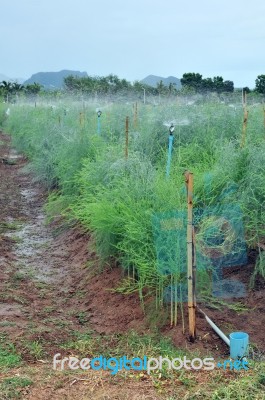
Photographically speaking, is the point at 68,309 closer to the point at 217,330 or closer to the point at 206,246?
the point at 206,246

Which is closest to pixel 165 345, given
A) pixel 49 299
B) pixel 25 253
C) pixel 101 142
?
pixel 49 299

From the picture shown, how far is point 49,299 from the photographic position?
219 inches

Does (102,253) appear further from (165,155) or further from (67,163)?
(67,163)

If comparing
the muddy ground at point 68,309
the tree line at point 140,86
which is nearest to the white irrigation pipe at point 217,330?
the muddy ground at point 68,309

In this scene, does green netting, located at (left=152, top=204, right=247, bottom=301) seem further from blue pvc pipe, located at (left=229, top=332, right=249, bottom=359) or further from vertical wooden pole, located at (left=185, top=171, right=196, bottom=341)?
blue pvc pipe, located at (left=229, top=332, right=249, bottom=359)

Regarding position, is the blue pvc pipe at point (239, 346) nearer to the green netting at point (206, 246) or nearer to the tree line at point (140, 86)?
the green netting at point (206, 246)

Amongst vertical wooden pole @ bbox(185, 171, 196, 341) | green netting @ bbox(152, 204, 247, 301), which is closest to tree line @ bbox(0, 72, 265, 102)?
green netting @ bbox(152, 204, 247, 301)

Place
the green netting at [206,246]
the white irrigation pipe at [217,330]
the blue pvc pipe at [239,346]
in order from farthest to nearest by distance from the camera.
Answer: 1. the green netting at [206,246]
2. the white irrigation pipe at [217,330]
3. the blue pvc pipe at [239,346]

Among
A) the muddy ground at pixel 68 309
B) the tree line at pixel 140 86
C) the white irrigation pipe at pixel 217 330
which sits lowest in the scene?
the muddy ground at pixel 68 309

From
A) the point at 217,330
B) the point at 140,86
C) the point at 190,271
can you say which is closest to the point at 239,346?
the point at 217,330

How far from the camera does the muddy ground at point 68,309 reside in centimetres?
326

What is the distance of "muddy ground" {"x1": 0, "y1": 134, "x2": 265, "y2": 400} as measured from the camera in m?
3.26

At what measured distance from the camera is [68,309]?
528 cm

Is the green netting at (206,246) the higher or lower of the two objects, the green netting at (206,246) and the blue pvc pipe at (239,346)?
the higher
